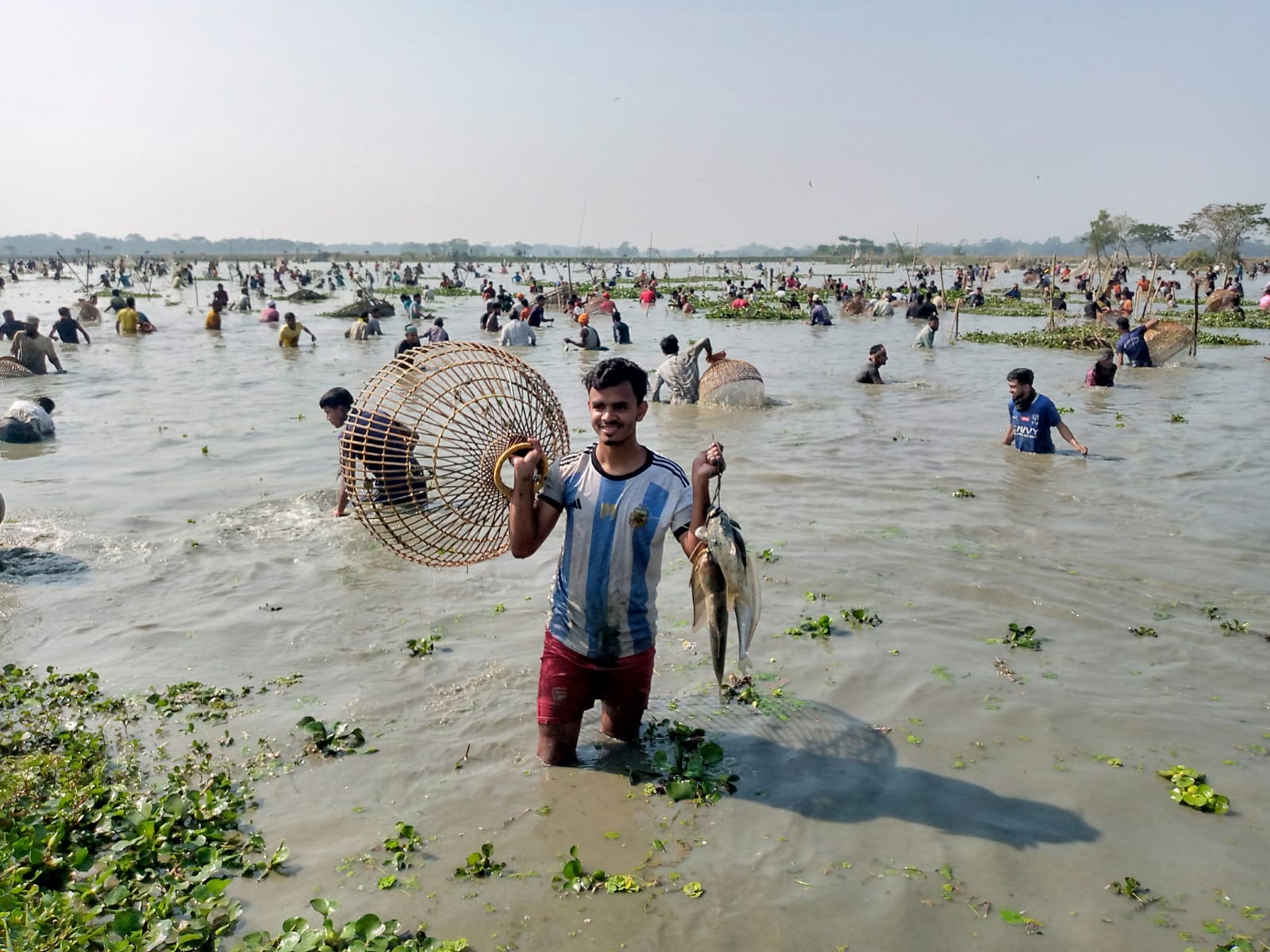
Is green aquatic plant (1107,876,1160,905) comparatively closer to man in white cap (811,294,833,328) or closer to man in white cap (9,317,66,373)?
man in white cap (9,317,66,373)

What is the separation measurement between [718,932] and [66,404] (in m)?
14.7

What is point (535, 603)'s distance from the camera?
21.1 ft

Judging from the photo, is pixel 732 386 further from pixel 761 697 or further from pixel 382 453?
pixel 382 453

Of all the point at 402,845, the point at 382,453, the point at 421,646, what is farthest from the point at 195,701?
the point at 402,845

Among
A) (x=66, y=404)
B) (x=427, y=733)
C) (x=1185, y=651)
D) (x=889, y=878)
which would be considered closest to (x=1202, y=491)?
(x=1185, y=651)

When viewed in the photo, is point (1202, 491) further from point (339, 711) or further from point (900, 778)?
point (339, 711)

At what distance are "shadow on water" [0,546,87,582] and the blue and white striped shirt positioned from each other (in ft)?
16.5

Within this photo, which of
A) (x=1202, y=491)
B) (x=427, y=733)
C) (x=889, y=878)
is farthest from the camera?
(x=1202, y=491)

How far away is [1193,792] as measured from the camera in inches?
156

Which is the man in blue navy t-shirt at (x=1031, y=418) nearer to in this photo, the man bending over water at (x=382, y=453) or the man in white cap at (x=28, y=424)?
the man bending over water at (x=382, y=453)

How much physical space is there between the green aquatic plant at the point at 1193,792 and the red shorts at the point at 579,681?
2355 mm

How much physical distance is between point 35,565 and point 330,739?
4.15 m

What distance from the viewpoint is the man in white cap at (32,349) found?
656 inches

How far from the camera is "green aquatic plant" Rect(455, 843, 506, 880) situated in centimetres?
347
